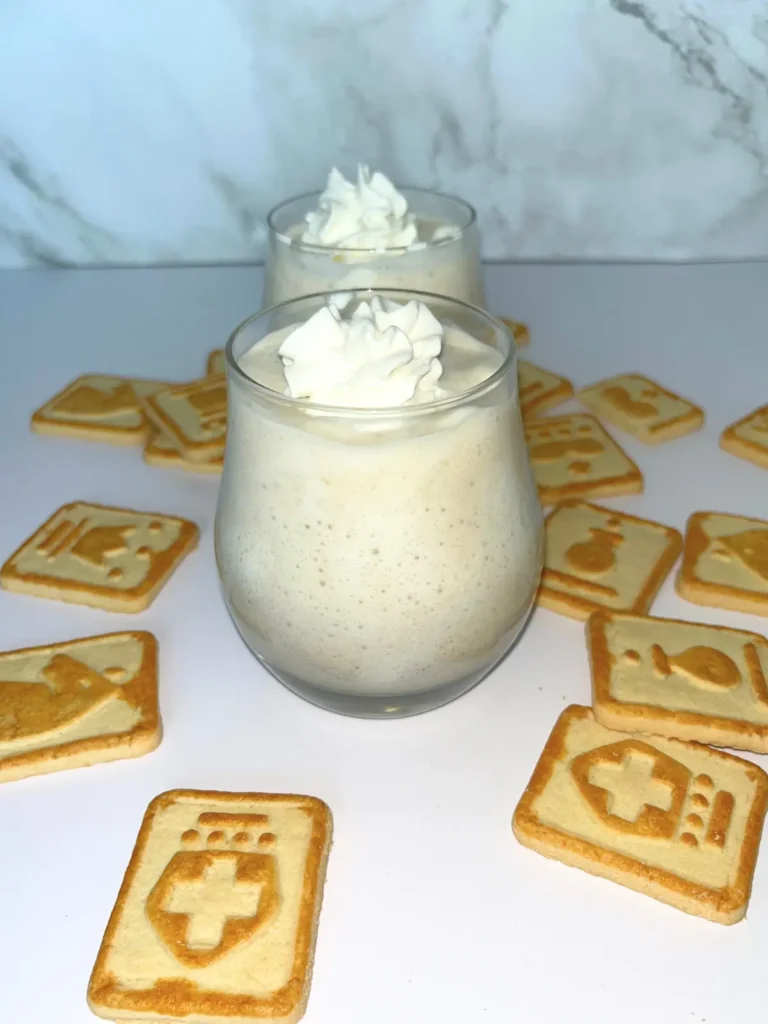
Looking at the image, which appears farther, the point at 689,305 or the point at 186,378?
the point at 689,305

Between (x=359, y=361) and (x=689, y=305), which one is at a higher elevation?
(x=359, y=361)

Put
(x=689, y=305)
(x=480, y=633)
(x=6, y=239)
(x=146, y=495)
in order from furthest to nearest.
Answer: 1. (x=6, y=239)
2. (x=689, y=305)
3. (x=146, y=495)
4. (x=480, y=633)

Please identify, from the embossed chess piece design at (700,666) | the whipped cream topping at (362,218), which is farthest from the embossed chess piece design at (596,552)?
the whipped cream topping at (362,218)

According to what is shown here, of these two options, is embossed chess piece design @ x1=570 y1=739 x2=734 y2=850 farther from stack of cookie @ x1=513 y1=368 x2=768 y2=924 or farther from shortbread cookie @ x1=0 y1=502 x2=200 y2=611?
shortbread cookie @ x1=0 y1=502 x2=200 y2=611

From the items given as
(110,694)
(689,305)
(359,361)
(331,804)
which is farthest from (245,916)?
(689,305)

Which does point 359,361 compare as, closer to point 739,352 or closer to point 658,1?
point 739,352

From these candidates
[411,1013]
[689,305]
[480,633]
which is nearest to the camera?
[411,1013]

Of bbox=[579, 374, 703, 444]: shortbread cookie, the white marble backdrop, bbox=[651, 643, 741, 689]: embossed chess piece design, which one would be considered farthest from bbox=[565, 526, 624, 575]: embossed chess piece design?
the white marble backdrop
